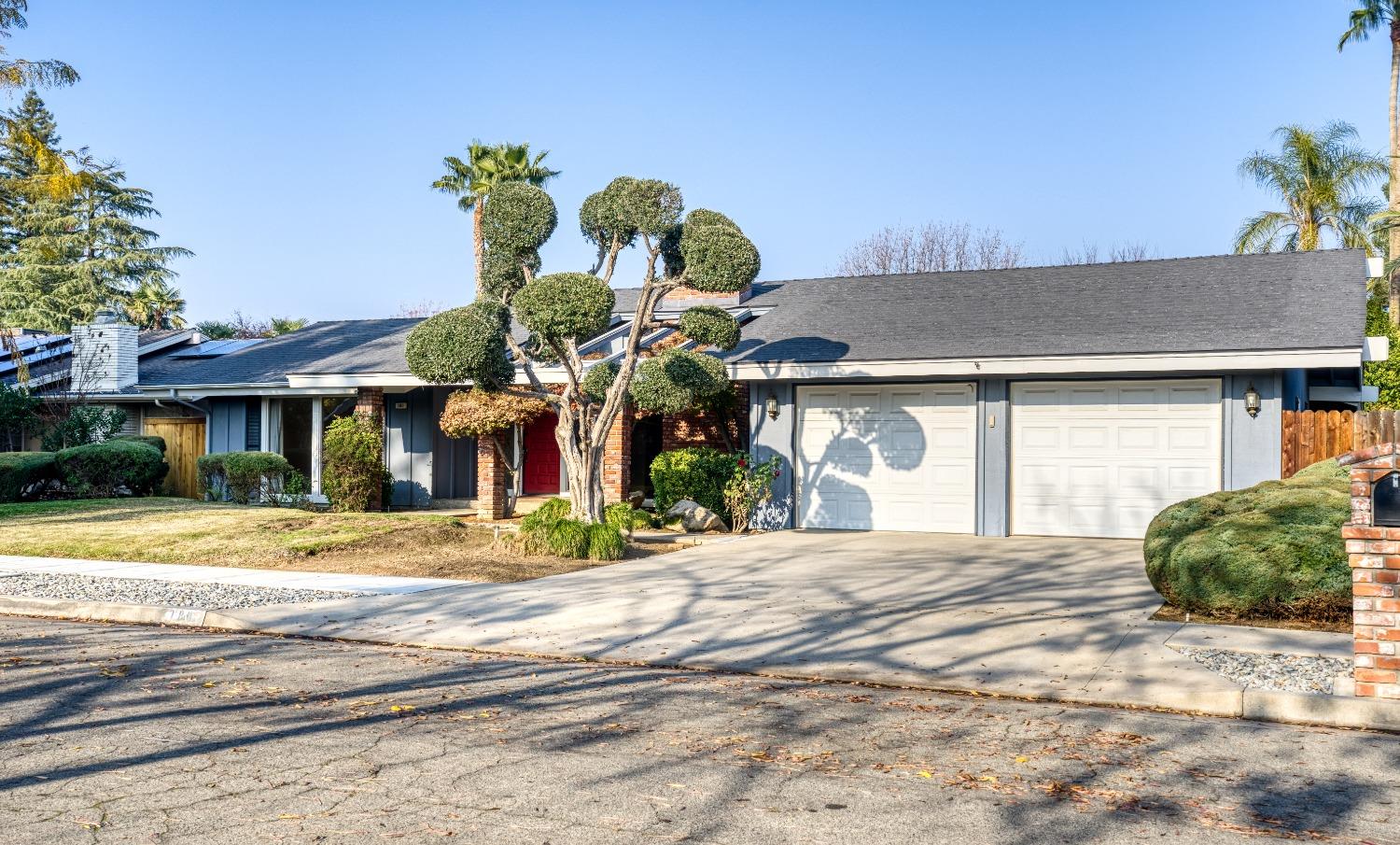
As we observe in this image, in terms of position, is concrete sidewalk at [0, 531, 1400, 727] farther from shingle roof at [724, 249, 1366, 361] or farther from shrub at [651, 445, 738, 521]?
shrub at [651, 445, 738, 521]

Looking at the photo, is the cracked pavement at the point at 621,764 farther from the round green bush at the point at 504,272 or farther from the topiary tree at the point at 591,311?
the round green bush at the point at 504,272

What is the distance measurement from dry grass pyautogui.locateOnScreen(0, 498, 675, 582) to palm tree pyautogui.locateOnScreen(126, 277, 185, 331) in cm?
2828

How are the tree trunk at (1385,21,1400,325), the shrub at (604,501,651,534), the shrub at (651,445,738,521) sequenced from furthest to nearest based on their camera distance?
1. the tree trunk at (1385,21,1400,325)
2. the shrub at (651,445,738,521)
3. the shrub at (604,501,651,534)

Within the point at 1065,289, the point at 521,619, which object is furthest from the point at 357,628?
the point at 1065,289

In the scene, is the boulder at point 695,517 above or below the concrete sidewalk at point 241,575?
above

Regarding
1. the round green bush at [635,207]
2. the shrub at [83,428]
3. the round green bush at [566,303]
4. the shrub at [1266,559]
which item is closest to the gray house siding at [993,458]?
the round green bush at [635,207]

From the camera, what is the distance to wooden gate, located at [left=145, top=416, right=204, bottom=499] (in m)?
23.5

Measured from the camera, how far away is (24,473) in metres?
20.3

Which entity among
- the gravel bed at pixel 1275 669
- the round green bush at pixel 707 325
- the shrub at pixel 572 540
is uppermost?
the round green bush at pixel 707 325

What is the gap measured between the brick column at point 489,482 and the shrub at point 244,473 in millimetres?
3988

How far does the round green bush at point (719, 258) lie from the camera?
1382 centimetres

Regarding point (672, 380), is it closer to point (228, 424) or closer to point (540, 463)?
point (540, 463)

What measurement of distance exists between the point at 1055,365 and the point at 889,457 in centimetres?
283

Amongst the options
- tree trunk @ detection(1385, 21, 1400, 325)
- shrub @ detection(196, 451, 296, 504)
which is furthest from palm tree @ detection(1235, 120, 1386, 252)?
shrub @ detection(196, 451, 296, 504)
